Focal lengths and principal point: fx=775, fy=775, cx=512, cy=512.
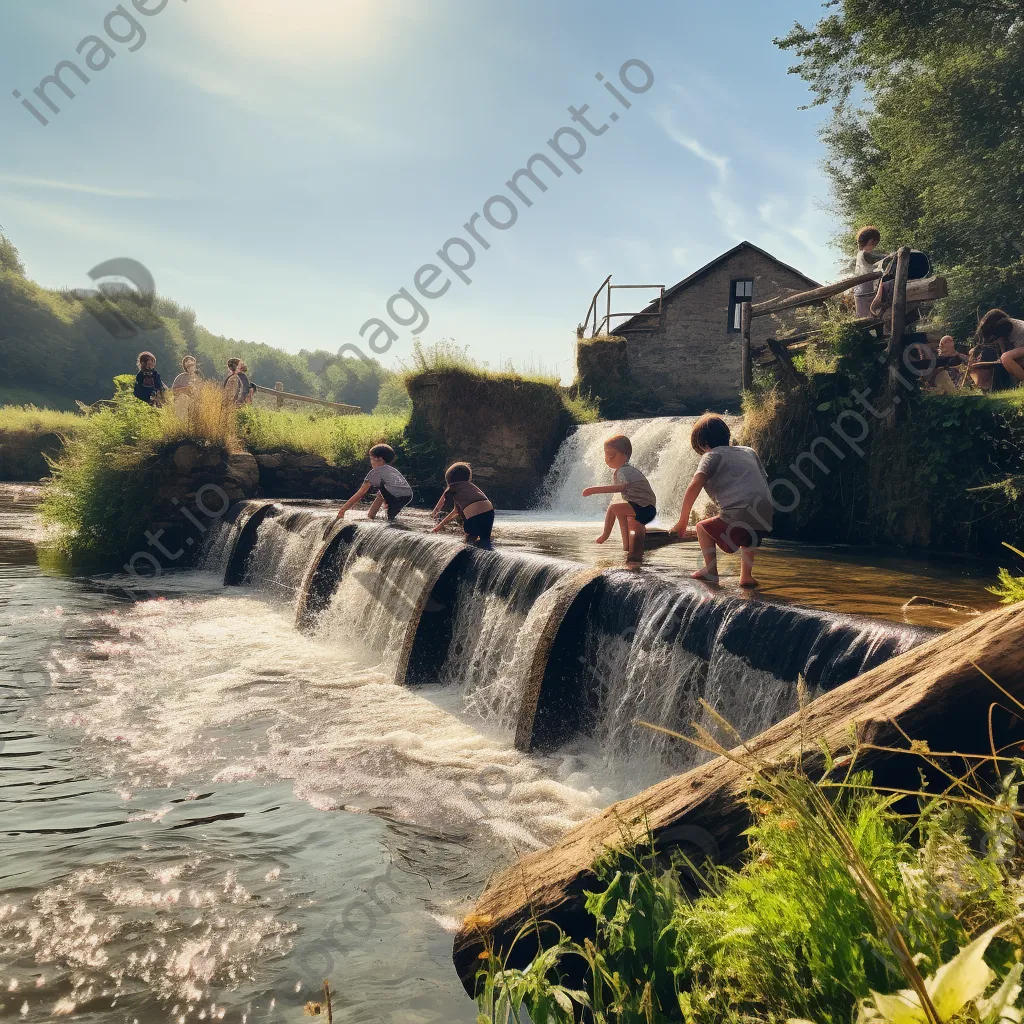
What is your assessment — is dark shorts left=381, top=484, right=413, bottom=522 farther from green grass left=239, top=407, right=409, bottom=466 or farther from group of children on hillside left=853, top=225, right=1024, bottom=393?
group of children on hillside left=853, top=225, right=1024, bottom=393

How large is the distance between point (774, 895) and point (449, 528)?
31.9 feet

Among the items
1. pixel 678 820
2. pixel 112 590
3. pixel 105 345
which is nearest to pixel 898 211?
pixel 112 590

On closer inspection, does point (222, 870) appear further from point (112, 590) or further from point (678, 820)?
point (112, 590)

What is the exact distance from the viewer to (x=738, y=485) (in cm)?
596

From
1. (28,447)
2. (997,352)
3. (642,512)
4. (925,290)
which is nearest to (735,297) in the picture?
(997,352)

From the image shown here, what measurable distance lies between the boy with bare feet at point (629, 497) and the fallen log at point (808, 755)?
15.7 ft

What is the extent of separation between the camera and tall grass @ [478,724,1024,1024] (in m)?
1.48

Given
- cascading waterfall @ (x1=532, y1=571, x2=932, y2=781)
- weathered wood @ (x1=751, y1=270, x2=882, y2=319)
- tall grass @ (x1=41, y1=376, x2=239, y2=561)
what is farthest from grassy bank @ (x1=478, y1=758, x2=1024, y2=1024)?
tall grass @ (x1=41, y1=376, x2=239, y2=561)

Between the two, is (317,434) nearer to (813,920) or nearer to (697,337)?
(697,337)

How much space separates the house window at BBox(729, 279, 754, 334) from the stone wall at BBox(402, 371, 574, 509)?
39.0 ft

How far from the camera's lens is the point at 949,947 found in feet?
4.91

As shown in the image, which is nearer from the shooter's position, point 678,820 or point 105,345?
point 678,820

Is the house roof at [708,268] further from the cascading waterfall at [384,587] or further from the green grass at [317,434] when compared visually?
the cascading waterfall at [384,587]

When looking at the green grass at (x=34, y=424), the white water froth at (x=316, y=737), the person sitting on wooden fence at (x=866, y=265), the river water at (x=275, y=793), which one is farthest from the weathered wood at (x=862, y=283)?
the green grass at (x=34, y=424)
